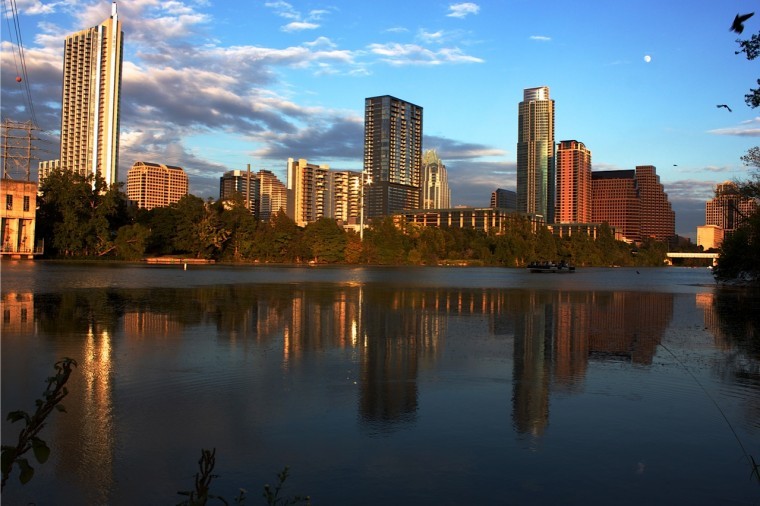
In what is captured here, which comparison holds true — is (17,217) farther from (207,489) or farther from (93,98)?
(93,98)

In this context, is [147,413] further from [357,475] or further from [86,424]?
[357,475]

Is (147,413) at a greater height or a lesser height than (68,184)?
lesser

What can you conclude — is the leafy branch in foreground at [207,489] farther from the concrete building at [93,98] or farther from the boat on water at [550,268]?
the concrete building at [93,98]

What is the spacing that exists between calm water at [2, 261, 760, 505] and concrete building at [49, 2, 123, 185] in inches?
6424

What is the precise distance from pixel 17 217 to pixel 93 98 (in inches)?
3881

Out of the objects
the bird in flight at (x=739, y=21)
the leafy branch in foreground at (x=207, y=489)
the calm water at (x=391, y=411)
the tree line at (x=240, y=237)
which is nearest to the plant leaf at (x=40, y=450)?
the leafy branch in foreground at (x=207, y=489)

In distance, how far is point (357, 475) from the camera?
6.45 meters

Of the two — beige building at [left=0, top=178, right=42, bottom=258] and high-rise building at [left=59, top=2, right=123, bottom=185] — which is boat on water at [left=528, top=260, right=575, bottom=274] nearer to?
beige building at [left=0, top=178, right=42, bottom=258]

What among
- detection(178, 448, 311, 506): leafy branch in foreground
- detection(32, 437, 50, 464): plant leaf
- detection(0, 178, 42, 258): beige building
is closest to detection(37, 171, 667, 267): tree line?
detection(0, 178, 42, 258): beige building

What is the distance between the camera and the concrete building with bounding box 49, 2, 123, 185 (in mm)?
165625

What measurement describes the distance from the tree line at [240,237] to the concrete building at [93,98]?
4741cm

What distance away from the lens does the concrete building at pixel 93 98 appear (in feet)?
543

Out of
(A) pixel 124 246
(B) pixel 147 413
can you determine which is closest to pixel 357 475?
(B) pixel 147 413

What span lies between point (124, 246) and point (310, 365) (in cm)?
9142
